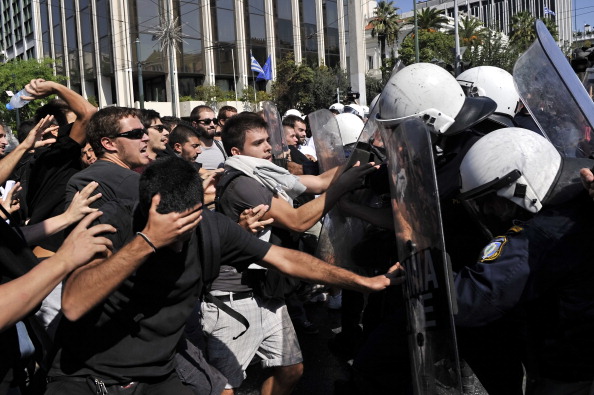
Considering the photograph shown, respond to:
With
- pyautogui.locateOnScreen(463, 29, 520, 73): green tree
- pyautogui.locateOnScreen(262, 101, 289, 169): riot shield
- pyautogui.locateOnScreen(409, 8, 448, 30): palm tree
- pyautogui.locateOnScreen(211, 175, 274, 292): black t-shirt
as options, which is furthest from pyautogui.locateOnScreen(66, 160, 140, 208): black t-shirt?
pyautogui.locateOnScreen(409, 8, 448, 30): palm tree

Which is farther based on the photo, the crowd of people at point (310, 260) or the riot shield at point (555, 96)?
the riot shield at point (555, 96)

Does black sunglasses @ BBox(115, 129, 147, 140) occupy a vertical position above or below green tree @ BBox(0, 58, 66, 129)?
below

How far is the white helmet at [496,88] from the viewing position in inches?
157

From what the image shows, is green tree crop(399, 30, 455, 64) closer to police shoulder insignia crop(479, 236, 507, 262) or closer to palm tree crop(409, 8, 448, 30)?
palm tree crop(409, 8, 448, 30)

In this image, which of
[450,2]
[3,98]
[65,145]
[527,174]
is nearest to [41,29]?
[3,98]

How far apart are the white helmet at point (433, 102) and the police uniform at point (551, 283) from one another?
907mm

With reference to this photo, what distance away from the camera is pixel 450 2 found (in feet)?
310

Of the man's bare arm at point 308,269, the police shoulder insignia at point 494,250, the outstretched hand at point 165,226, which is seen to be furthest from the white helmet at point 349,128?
the outstretched hand at point 165,226

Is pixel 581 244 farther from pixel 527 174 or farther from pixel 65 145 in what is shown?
pixel 65 145

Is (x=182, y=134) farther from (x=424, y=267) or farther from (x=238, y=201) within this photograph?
(x=424, y=267)

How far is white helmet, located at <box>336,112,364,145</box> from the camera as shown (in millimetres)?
4980

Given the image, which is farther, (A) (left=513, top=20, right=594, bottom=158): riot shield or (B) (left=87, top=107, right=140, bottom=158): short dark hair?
(B) (left=87, top=107, right=140, bottom=158): short dark hair

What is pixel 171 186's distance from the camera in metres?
1.96

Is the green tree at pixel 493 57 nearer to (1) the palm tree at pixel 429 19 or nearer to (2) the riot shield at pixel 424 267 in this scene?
(1) the palm tree at pixel 429 19
